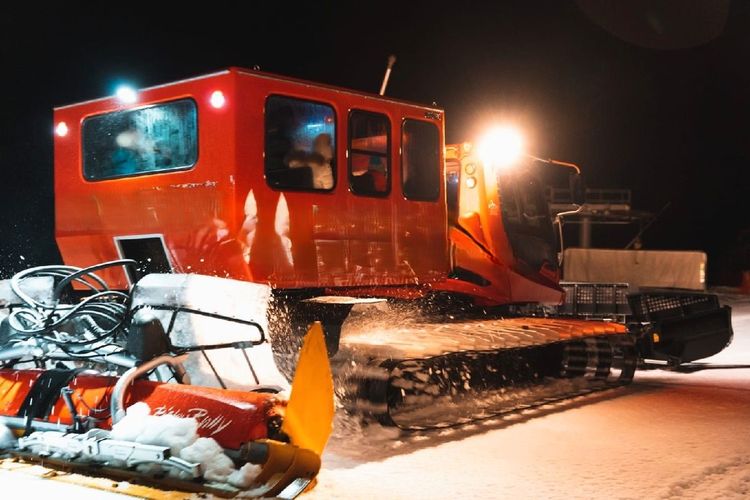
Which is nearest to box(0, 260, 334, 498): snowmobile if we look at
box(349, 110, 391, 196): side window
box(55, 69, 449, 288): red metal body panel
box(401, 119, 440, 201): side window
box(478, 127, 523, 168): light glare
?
box(55, 69, 449, 288): red metal body panel

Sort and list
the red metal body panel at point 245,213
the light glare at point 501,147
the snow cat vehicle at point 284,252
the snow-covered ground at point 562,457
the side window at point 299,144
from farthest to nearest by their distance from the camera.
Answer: the light glare at point 501,147
the side window at point 299,144
the red metal body panel at point 245,213
the snow cat vehicle at point 284,252
the snow-covered ground at point 562,457

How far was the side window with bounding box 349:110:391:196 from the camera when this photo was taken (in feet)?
23.4

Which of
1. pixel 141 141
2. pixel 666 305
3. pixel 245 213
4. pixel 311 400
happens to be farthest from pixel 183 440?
pixel 666 305

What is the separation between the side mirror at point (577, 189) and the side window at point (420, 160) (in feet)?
7.74

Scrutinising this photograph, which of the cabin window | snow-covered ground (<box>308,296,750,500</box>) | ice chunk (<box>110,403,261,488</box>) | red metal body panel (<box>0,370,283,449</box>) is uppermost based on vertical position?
the cabin window

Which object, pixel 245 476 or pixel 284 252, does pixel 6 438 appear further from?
pixel 284 252


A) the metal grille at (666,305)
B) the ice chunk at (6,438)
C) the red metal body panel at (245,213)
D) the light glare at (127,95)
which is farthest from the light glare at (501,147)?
the ice chunk at (6,438)

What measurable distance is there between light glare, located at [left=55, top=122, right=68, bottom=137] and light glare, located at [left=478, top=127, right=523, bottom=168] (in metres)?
3.96

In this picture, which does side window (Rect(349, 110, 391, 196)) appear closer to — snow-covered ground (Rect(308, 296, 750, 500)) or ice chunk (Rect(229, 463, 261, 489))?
snow-covered ground (Rect(308, 296, 750, 500))

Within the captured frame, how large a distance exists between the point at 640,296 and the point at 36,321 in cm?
730

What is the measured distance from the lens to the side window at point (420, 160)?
765cm

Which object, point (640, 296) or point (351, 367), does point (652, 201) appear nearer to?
point (640, 296)

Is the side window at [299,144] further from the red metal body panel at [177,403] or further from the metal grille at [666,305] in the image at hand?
the metal grille at [666,305]

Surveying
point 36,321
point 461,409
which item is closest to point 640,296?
point 461,409
